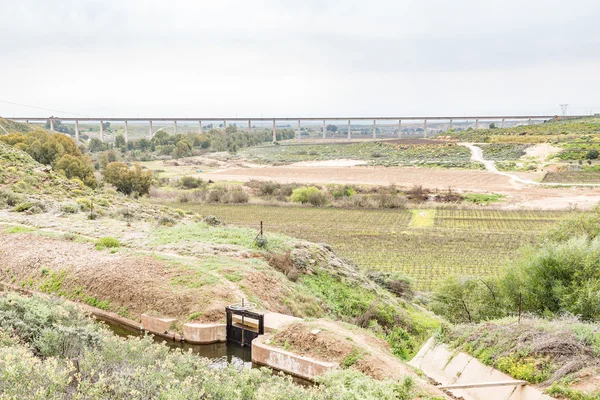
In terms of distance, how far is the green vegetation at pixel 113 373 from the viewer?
866 centimetres

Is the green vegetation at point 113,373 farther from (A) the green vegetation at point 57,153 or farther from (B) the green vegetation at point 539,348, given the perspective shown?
(A) the green vegetation at point 57,153

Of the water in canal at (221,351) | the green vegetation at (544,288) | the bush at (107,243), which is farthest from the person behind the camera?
the bush at (107,243)

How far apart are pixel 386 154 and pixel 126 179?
71.7m

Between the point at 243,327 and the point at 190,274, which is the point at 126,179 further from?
the point at 243,327

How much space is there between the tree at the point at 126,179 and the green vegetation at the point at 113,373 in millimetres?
43449

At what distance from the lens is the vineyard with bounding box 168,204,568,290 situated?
30703 mm

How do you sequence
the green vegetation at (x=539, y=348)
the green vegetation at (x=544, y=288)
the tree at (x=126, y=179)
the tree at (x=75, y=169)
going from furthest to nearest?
the tree at (x=126, y=179) → the tree at (x=75, y=169) → the green vegetation at (x=544, y=288) → the green vegetation at (x=539, y=348)

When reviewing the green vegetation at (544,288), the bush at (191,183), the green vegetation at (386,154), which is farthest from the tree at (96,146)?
the green vegetation at (544,288)

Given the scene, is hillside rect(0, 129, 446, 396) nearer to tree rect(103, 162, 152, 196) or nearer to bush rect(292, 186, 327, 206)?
tree rect(103, 162, 152, 196)

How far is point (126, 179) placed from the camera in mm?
55031

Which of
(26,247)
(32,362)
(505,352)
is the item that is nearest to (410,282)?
(505,352)

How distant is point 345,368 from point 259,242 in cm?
1091

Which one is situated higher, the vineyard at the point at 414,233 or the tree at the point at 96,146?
the tree at the point at 96,146

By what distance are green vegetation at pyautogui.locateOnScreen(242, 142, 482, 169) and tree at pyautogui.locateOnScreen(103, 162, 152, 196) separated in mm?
52898
